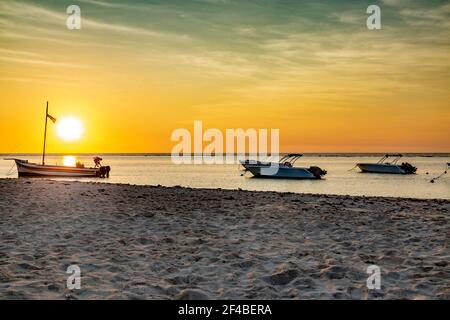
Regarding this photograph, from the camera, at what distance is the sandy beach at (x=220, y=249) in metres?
7.34

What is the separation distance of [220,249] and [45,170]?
61.0m

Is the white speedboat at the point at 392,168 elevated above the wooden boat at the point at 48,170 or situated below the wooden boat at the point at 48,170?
above

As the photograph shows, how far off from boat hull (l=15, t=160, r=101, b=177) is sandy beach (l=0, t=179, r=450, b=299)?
164 ft

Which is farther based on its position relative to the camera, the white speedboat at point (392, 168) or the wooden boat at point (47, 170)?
the white speedboat at point (392, 168)

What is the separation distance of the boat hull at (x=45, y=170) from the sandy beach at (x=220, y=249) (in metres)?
49.9

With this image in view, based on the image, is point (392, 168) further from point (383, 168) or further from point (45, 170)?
point (45, 170)

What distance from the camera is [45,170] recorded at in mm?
64938

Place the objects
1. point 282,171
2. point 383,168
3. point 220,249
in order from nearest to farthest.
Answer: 1. point 220,249
2. point 282,171
3. point 383,168

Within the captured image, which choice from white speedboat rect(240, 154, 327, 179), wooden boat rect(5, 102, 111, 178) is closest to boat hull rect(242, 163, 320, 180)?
white speedboat rect(240, 154, 327, 179)

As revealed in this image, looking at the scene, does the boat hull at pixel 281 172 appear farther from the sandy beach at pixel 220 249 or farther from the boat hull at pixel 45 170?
the sandy beach at pixel 220 249

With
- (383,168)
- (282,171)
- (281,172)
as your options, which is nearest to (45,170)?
(281,172)

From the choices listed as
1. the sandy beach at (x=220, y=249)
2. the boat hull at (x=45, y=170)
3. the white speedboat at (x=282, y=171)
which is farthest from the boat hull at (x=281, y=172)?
the sandy beach at (x=220, y=249)
